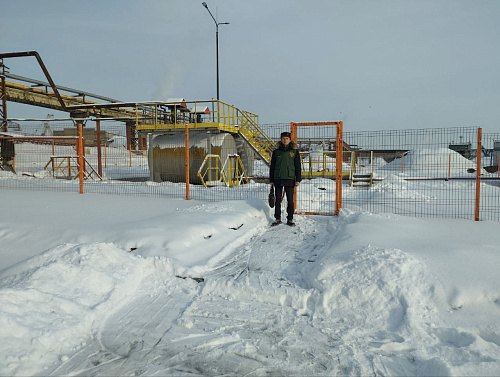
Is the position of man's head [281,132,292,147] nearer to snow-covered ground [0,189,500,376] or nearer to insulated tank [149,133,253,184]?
snow-covered ground [0,189,500,376]

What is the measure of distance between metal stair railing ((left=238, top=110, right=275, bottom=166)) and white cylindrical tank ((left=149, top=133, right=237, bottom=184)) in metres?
0.83

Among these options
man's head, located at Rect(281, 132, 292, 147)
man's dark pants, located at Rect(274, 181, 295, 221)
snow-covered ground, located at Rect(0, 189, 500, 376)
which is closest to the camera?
snow-covered ground, located at Rect(0, 189, 500, 376)

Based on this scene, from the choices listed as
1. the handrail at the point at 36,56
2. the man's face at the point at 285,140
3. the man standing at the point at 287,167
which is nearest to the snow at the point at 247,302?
the man standing at the point at 287,167

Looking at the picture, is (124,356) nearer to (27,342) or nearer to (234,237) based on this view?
(27,342)

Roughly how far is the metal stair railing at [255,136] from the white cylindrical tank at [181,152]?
0.83 metres

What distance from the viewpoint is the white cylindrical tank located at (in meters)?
17.3

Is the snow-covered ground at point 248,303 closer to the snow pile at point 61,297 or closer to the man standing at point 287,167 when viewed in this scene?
the snow pile at point 61,297

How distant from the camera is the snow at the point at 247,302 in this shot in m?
2.75

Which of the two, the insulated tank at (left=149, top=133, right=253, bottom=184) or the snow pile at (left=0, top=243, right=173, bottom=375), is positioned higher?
the insulated tank at (left=149, top=133, right=253, bottom=184)

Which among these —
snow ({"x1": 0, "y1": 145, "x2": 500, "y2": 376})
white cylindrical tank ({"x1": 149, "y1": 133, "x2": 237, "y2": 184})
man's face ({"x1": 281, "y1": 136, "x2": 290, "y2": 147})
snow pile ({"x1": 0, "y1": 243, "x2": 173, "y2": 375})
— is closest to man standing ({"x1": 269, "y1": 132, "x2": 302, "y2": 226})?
man's face ({"x1": 281, "y1": 136, "x2": 290, "y2": 147})

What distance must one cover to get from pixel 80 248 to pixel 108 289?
95cm

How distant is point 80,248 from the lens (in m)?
4.60

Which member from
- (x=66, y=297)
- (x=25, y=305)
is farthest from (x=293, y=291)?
(x=25, y=305)

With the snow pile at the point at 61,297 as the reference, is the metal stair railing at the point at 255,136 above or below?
above
